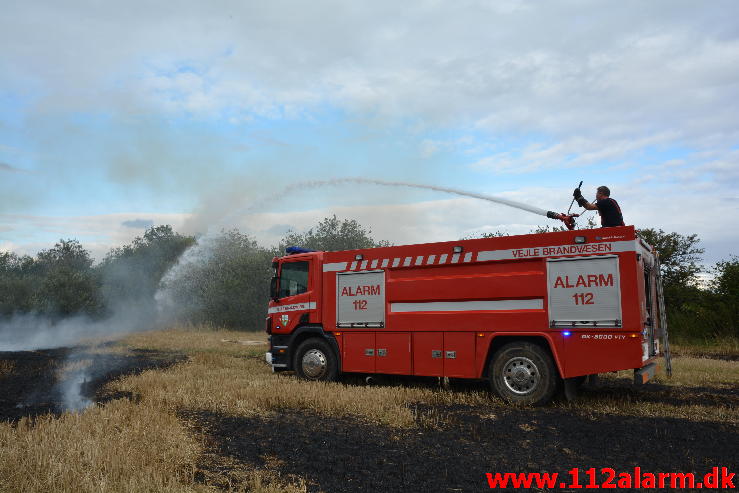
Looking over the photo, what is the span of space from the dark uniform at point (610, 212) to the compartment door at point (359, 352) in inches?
183

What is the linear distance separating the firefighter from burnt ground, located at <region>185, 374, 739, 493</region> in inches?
125

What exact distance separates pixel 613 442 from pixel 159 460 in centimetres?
486

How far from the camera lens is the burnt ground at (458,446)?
5.08 meters

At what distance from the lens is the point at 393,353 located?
1020cm

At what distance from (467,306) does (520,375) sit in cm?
143

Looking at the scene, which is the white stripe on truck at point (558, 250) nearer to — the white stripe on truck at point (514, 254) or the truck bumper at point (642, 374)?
the white stripe on truck at point (514, 254)

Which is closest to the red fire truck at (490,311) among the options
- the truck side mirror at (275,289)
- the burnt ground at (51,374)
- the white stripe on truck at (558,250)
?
the white stripe on truck at (558,250)

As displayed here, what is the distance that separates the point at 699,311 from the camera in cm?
1950

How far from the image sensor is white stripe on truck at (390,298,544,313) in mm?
8812

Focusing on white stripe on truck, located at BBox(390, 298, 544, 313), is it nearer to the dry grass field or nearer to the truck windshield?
the dry grass field

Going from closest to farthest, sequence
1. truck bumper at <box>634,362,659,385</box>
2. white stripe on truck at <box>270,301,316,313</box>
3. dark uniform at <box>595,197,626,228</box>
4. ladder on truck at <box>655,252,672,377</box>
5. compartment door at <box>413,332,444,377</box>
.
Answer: truck bumper at <box>634,362,659,385</box>, dark uniform at <box>595,197,626,228</box>, ladder on truck at <box>655,252,672,377</box>, compartment door at <box>413,332,444,377</box>, white stripe on truck at <box>270,301,316,313</box>

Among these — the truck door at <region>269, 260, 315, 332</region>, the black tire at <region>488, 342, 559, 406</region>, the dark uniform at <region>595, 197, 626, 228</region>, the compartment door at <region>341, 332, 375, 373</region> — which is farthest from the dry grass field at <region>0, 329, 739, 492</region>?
the dark uniform at <region>595, 197, 626, 228</region>

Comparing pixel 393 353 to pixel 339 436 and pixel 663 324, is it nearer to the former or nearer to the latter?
pixel 339 436

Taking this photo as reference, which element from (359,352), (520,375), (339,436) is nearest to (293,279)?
(359,352)
